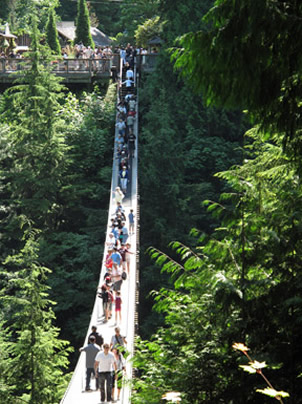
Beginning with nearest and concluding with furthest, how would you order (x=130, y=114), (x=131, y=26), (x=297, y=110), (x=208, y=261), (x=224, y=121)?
(x=297, y=110), (x=208, y=261), (x=130, y=114), (x=224, y=121), (x=131, y=26)

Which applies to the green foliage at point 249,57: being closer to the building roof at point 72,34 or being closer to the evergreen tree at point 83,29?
the evergreen tree at point 83,29

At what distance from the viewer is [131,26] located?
165 feet

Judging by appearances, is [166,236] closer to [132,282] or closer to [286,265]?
[132,282]

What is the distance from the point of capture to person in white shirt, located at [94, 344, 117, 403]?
34.7ft

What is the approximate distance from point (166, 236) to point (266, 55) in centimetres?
2213

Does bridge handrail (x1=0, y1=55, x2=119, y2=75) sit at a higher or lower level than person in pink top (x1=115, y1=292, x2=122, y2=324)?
higher

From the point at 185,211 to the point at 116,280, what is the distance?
43.8 ft

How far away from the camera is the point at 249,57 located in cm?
521

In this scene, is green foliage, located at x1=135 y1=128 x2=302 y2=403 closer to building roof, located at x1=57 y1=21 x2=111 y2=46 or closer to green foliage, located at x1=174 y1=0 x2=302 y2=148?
green foliage, located at x1=174 y1=0 x2=302 y2=148

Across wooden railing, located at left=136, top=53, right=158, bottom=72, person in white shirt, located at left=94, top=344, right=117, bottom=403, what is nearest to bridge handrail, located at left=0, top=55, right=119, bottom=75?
wooden railing, located at left=136, top=53, right=158, bottom=72

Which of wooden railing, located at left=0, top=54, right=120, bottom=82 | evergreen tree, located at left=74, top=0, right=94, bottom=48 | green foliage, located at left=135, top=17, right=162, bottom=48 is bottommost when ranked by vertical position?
wooden railing, located at left=0, top=54, right=120, bottom=82

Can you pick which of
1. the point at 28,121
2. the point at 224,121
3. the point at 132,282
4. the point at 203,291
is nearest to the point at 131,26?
the point at 224,121

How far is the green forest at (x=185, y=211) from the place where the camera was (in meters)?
5.37

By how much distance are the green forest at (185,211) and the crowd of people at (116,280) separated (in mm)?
850
